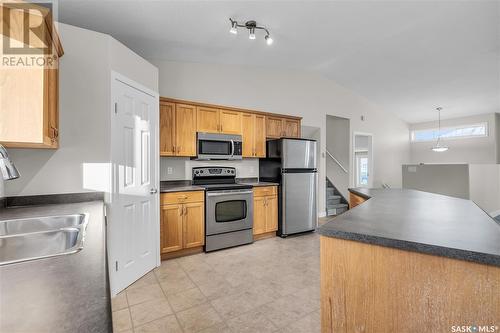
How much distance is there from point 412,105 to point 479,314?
7.42 m

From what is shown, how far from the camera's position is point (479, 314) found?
0.79m

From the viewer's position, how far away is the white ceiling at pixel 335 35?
266 cm

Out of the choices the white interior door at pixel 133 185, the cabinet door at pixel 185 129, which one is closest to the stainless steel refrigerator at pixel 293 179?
A: the cabinet door at pixel 185 129

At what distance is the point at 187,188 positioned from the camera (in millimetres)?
3229

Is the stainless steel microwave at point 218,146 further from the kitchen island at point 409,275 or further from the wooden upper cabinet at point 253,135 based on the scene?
the kitchen island at point 409,275

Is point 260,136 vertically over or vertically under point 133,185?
over

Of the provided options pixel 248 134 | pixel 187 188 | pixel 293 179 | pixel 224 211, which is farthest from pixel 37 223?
pixel 293 179

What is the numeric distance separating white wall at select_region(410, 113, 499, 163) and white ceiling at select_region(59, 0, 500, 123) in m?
1.91

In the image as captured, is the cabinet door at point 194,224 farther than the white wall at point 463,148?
No

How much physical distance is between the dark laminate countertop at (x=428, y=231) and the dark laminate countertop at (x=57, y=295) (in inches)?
34.2

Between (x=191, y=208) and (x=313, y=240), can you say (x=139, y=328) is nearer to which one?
(x=191, y=208)

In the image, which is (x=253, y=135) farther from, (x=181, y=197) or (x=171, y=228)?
(x=171, y=228)

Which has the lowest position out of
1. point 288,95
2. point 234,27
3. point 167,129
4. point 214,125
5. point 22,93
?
point 22,93

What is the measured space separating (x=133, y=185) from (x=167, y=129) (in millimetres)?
1055
